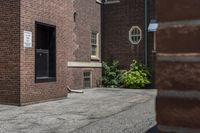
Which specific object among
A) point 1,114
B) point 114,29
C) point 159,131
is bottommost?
point 1,114

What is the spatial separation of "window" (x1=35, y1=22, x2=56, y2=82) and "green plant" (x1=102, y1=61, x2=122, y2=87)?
8297 mm

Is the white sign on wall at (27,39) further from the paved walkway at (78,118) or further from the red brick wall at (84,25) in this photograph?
the red brick wall at (84,25)

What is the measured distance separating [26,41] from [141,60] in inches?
438

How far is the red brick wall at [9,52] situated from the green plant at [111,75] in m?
10.6

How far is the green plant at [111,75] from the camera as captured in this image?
901 inches

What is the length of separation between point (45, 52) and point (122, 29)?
9.63 metres

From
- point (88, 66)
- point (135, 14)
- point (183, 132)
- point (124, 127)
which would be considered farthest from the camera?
point (135, 14)

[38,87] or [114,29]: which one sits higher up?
[114,29]

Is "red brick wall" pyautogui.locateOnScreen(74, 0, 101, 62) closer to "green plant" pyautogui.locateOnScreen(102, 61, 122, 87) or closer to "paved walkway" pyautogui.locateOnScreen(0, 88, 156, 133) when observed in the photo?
"green plant" pyautogui.locateOnScreen(102, 61, 122, 87)

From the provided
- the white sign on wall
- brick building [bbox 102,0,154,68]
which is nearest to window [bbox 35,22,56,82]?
the white sign on wall

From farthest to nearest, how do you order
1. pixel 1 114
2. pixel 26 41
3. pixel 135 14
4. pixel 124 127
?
Answer: pixel 135 14, pixel 26 41, pixel 1 114, pixel 124 127

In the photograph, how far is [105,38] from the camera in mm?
24047

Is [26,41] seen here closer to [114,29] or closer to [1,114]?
[1,114]

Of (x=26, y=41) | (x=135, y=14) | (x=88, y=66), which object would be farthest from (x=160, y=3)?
(x=135, y=14)
